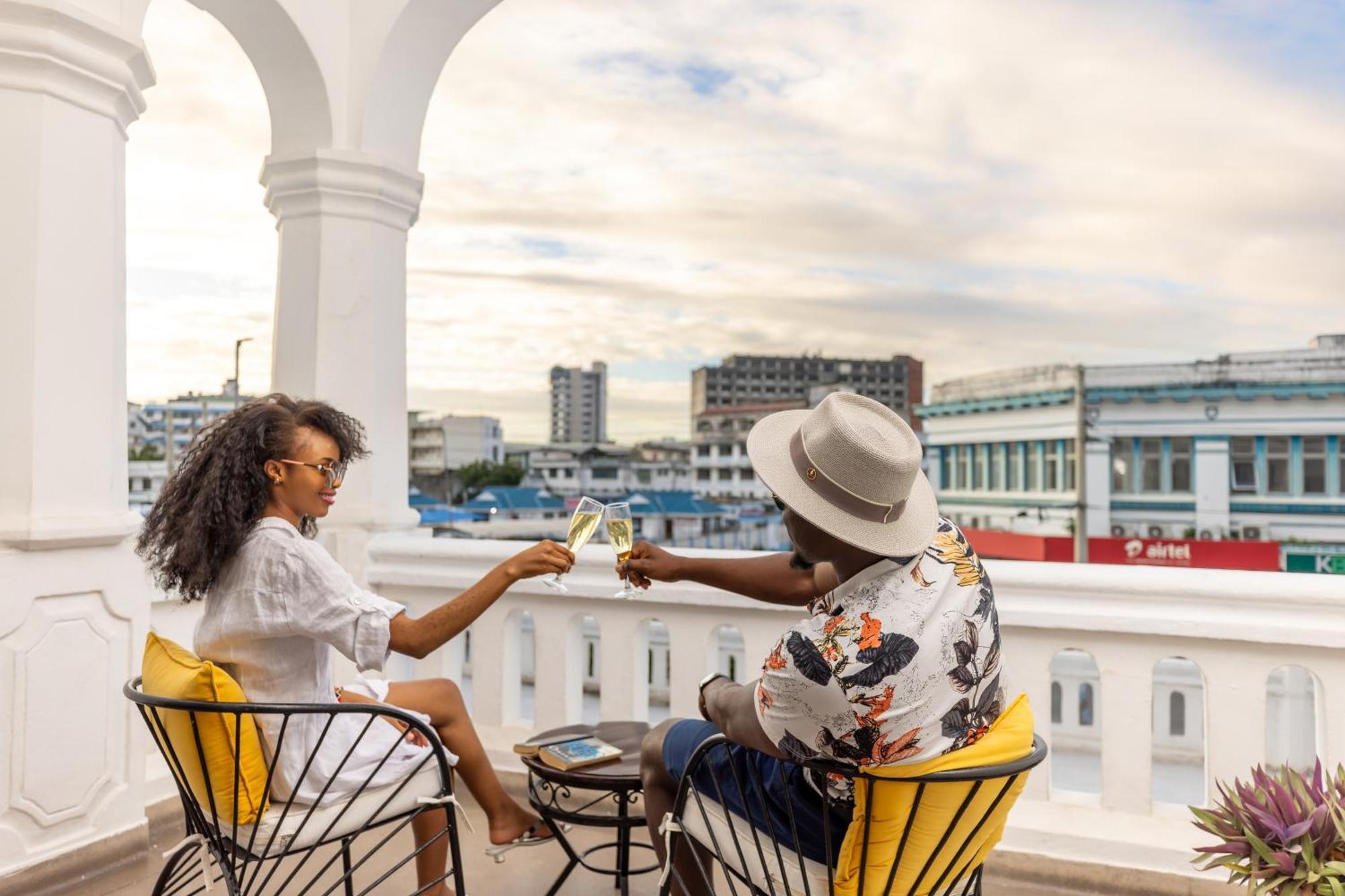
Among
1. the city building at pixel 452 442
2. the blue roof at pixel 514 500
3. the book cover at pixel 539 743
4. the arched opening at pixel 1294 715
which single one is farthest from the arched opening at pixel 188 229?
the arched opening at pixel 1294 715

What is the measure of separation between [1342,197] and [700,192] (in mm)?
41123

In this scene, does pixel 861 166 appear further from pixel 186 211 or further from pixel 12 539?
pixel 12 539

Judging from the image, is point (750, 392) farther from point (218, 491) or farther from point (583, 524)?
point (218, 491)

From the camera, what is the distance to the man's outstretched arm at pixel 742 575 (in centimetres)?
212

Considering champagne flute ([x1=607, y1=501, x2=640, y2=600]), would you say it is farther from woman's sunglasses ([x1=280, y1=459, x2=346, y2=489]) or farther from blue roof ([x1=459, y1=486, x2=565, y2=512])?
blue roof ([x1=459, y1=486, x2=565, y2=512])

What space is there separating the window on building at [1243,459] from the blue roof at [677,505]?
92.6 ft

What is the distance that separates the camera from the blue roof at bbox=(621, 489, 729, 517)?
5191cm

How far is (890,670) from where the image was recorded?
4.53ft

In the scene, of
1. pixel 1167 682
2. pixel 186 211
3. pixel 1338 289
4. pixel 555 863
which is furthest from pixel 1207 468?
pixel 555 863

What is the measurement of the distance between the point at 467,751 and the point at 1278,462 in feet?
206

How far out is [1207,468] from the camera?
5575cm

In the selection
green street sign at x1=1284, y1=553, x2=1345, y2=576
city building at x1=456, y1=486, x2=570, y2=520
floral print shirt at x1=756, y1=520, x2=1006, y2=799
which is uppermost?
floral print shirt at x1=756, y1=520, x2=1006, y2=799

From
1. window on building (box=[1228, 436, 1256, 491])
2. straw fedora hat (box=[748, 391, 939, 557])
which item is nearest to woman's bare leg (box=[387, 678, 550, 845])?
straw fedora hat (box=[748, 391, 939, 557])

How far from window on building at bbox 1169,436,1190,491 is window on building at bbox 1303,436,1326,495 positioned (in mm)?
5689
